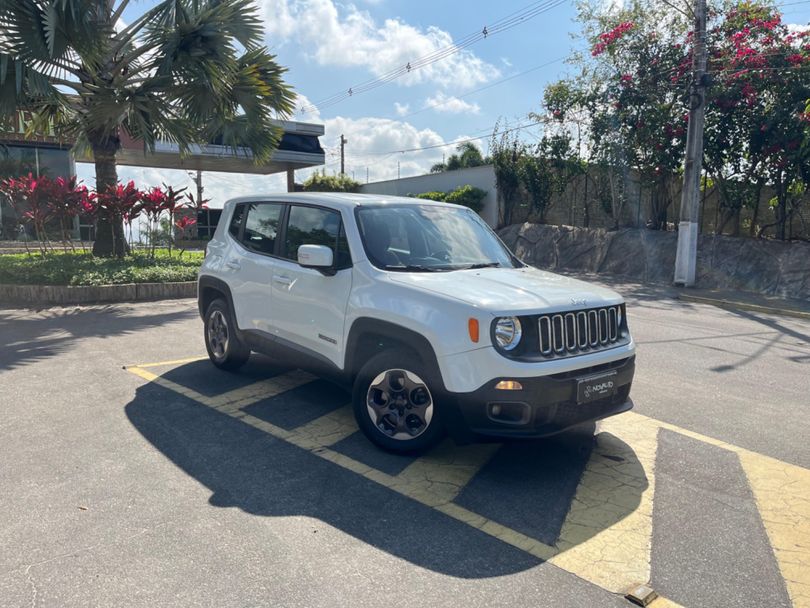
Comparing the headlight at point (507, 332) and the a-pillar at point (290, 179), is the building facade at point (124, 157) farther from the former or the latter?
the headlight at point (507, 332)

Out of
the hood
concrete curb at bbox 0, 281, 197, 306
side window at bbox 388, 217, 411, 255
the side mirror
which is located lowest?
concrete curb at bbox 0, 281, 197, 306

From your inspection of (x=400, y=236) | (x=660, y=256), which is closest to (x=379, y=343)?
(x=400, y=236)

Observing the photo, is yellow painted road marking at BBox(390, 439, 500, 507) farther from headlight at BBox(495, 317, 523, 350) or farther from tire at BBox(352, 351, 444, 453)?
headlight at BBox(495, 317, 523, 350)

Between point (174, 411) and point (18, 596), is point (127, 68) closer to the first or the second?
point (174, 411)

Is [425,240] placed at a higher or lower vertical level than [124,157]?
lower

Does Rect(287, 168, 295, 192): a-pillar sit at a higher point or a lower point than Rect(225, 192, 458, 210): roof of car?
higher

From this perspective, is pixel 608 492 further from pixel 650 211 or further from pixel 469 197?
pixel 469 197

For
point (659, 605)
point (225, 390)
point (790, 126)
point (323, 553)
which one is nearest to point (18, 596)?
point (323, 553)

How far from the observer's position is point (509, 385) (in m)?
3.67

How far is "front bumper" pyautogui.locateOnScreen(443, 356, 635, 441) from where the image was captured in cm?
368

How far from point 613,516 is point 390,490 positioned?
4.20ft

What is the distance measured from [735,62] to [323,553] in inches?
699

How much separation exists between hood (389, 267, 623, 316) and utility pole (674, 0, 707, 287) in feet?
41.0

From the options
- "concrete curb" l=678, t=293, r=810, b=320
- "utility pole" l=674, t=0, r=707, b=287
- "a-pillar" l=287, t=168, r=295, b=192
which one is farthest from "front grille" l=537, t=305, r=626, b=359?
"a-pillar" l=287, t=168, r=295, b=192
